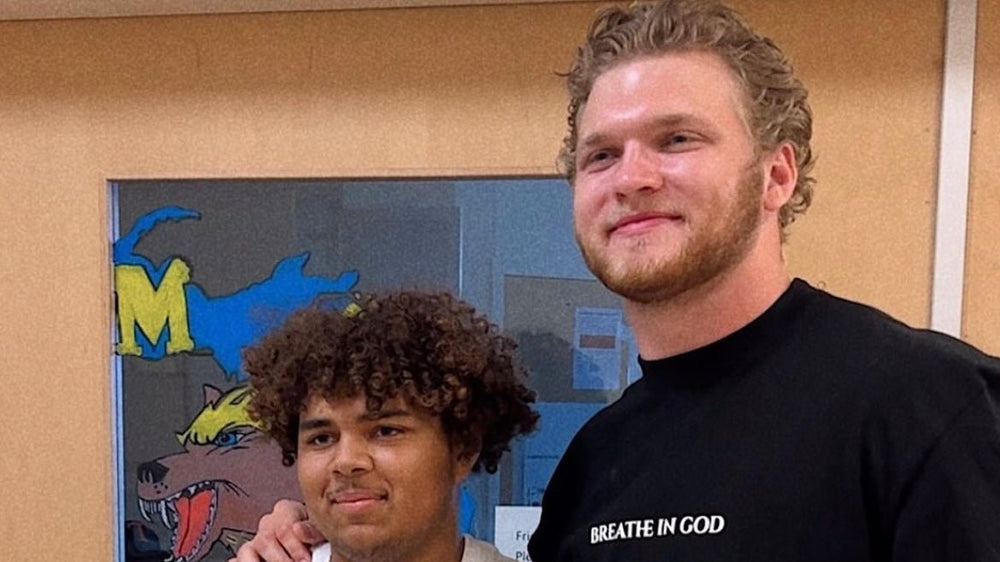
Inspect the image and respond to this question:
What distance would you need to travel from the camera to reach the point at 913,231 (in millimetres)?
1169

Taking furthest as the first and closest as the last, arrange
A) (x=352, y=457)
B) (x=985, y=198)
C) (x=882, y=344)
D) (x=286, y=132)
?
(x=286, y=132) → (x=985, y=198) → (x=352, y=457) → (x=882, y=344)

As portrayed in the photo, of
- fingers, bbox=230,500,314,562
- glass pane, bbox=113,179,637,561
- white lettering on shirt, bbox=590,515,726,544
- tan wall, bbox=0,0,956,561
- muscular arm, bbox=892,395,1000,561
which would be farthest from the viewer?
glass pane, bbox=113,179,637,561

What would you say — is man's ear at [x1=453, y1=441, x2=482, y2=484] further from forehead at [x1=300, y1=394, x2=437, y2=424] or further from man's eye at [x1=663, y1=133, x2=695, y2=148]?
man's eye at [x1=663, y1=133, x2=695, y2=148]

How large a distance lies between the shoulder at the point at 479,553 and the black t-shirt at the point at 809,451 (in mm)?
158

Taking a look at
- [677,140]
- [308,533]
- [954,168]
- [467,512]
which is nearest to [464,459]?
[308,533]

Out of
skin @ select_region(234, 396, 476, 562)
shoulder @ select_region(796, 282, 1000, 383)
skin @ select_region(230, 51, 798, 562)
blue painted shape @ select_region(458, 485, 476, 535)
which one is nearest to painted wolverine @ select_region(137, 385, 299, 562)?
blue painted shape @ select_region(458, 485, 476, 535)

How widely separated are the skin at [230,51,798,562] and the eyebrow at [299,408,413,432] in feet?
0.88

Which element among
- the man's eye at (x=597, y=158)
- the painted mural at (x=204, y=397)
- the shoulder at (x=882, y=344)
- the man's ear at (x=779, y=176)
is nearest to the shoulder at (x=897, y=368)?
the shoulder at (x=882, y=344)

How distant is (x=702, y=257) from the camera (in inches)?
30.5

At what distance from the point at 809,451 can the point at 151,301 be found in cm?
97

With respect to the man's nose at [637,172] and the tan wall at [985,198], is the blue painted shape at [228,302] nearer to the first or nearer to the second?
the man's nose at [637,172]

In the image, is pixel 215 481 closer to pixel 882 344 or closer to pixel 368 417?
pixel 368 417

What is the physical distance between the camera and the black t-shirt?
659mm

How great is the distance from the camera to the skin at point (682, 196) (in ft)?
2.54
